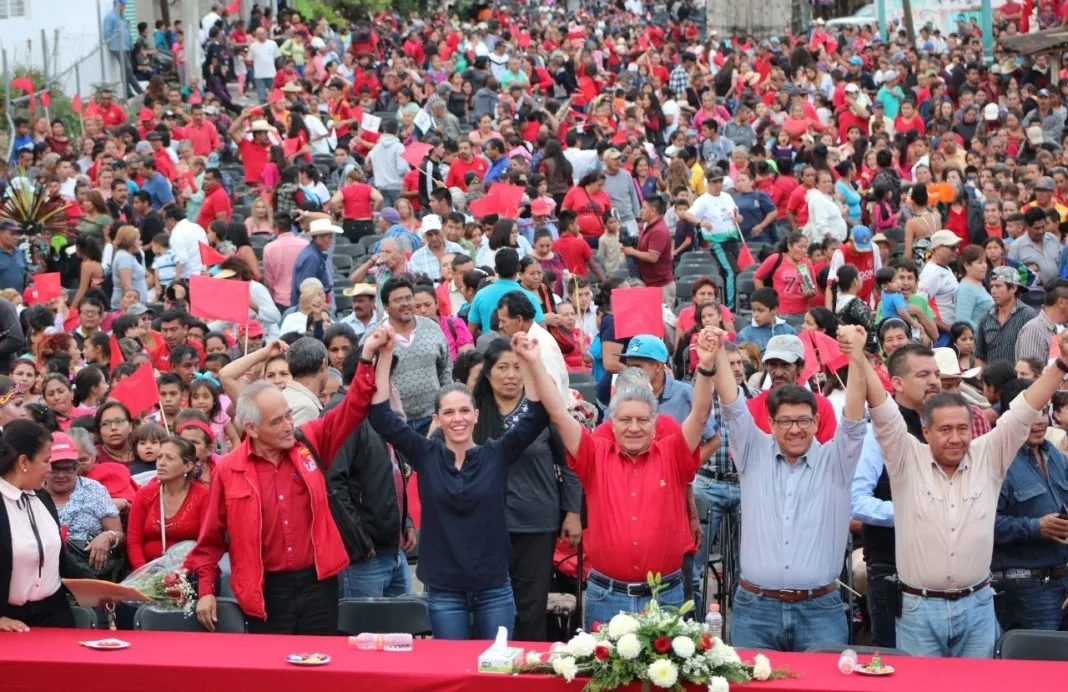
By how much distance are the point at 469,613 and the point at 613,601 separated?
2.13 ft

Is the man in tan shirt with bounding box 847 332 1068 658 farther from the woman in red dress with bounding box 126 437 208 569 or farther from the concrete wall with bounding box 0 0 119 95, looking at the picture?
the concrete wall with bounding box 0 0 119 95

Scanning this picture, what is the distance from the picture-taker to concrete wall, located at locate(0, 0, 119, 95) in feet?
91.0

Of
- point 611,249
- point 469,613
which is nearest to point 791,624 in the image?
point 469,613

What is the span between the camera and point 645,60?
101 ft

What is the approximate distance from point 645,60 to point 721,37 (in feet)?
24.6

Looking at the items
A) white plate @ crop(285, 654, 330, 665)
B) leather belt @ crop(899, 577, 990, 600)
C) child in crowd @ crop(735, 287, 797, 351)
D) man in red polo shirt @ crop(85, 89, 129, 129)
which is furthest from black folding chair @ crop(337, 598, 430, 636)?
man in red polo shirt @ crop(85, 89, 129, 129)

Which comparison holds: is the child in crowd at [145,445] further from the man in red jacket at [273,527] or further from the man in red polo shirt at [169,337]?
the man in red polo shirt at [169,337]

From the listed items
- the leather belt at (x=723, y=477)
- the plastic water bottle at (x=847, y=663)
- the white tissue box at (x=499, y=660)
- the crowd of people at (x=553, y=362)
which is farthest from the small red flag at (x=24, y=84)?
the plastic water bottle at (x=847, y=663)

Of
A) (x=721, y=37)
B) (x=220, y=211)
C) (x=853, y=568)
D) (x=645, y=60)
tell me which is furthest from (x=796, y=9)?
(x=853, y=568)

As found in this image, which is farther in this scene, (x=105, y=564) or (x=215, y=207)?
(x=215, y=207)

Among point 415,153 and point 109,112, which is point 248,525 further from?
point 109,112

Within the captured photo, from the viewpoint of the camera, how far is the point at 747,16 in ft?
125

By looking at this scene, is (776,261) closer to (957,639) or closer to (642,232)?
(642,232)

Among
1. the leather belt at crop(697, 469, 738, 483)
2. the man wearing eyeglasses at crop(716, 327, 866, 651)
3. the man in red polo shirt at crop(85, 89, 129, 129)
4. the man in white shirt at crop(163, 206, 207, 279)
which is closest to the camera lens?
the man wearing eyeglasses at crop(716, 327, 866, 651)
